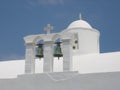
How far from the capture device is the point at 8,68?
1360cm

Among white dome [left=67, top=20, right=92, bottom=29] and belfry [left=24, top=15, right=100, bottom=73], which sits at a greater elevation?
white dome [left=67, top=20, right=92, bottom=29]

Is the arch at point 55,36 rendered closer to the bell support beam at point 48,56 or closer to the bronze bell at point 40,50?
the bell support beam at point 48,56

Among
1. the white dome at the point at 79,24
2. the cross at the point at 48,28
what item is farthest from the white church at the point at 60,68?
the white dome at the point at 79,24

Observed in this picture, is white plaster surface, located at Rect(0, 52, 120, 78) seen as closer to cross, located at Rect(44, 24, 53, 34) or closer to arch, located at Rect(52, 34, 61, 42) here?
arch, located at Rect(52, 34, 61, 42)

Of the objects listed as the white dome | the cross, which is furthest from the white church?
the white dome

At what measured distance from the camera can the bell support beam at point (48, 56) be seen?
11039 millimetres

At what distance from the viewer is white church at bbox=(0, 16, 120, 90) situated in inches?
389

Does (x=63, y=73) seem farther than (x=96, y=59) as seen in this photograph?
No

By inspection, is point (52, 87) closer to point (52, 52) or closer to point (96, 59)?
point (52, 52)

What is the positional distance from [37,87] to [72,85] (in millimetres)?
1335

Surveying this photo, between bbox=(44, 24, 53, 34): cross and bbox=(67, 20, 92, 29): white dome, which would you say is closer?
bbox=(44, 24, 53, 34): cross

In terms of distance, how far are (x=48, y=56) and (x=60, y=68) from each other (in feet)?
4.90

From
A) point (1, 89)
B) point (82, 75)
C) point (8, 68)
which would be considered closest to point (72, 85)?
point (82, 75)

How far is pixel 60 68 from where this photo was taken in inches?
490
